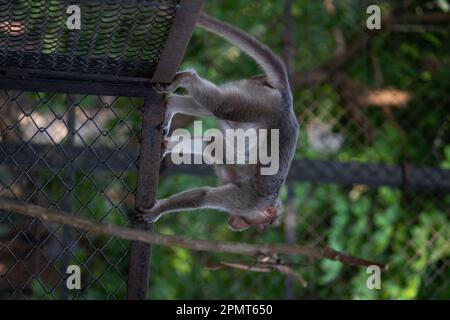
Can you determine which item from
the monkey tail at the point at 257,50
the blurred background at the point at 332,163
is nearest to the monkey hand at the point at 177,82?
the monkey tail at the point at 257,50

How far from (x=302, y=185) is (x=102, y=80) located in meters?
2.98

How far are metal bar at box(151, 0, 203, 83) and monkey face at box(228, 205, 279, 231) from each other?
1.05 metres

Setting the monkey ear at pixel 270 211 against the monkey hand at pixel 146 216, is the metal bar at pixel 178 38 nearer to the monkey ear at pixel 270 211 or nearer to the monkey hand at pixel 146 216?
the monkey hand at pixel 146 216

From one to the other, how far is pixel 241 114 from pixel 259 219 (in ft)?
2.21

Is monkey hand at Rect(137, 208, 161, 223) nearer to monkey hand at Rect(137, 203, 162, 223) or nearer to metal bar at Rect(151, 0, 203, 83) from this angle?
monkey hand at Rect(137, 203, 162, 223)

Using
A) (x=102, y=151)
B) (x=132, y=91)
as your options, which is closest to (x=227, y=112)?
(x=132, y=91)

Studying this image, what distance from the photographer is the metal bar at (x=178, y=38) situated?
223 centimetres

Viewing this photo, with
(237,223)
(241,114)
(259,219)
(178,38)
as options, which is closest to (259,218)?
(259,219)

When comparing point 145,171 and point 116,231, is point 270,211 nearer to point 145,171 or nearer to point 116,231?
point 145,171

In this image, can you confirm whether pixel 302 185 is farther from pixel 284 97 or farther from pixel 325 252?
pixel 325 252

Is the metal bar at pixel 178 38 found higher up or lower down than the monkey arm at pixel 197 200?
higher up

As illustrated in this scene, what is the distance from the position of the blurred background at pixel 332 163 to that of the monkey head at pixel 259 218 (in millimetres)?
1291

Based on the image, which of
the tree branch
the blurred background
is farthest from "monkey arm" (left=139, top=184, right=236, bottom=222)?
the blurred background
